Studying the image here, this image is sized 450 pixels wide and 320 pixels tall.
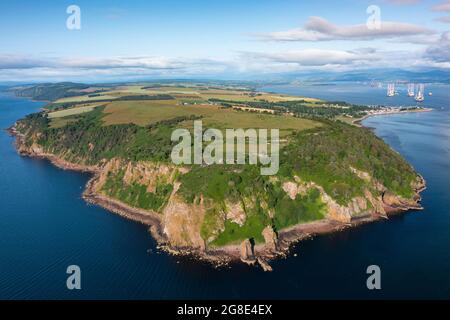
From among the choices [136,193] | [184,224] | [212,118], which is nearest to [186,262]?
[184,224]

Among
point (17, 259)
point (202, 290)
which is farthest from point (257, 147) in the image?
point (17, 259)

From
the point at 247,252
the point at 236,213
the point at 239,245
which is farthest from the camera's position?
the point at 236,213

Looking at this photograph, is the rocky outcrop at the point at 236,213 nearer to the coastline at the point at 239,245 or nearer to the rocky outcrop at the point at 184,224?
the rocky outcrop at the point at 184,224

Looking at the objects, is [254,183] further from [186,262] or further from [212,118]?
[212,118]

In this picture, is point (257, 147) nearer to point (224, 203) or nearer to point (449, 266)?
point (224, 203)

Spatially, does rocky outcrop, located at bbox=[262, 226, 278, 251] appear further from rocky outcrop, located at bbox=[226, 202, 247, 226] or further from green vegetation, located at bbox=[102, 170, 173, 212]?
green vegetation, located at bbox=[102, 170, 173, 212]

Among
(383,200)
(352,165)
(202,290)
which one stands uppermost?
(352,165)
